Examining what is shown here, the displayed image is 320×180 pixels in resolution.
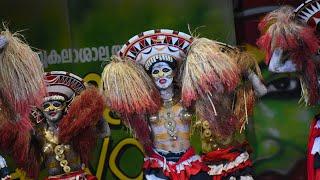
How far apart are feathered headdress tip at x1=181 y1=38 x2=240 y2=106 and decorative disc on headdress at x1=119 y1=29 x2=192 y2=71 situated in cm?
11

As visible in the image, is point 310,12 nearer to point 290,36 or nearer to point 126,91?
point 290,36

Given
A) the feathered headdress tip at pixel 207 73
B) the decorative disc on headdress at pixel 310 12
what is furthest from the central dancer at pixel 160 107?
the decorative disc on headdress at pixel 310 12

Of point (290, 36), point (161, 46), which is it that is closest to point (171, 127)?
point (161, 46)

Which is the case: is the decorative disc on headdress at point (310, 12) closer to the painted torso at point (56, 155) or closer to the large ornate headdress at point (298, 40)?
the large ornate headdress at point (298, 40)

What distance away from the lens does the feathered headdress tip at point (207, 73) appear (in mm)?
3789

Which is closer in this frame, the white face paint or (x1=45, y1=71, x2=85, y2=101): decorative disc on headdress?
the white face paint

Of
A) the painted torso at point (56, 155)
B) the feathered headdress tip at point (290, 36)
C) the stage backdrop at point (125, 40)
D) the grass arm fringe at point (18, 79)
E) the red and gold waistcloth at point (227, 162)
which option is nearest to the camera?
the grass arm fringe at point (18, 79)

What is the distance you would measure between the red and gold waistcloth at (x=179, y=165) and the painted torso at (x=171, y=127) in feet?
0.16

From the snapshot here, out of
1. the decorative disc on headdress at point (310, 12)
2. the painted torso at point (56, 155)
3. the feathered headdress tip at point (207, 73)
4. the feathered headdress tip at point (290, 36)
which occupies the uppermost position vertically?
the decorative disc on headdress at point (310, 12)

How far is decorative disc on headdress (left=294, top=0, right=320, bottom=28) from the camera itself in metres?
3.85

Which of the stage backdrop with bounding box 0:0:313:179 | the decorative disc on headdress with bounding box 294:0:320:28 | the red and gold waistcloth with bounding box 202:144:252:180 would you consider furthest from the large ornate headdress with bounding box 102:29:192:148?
the stage backdrop with bounding box 0:0:313:179

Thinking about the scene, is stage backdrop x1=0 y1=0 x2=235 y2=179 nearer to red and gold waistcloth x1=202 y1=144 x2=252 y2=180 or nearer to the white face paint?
the white face paint

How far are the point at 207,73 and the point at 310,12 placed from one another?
2.21 feet

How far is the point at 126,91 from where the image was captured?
12.7ft
